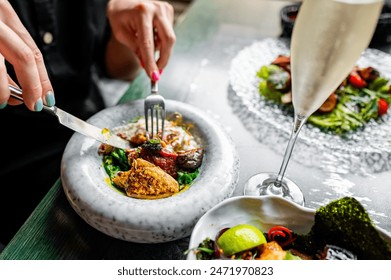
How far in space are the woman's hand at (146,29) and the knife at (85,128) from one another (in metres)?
0.23

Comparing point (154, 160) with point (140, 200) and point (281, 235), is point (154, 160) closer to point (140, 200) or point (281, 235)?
point (140, 200)

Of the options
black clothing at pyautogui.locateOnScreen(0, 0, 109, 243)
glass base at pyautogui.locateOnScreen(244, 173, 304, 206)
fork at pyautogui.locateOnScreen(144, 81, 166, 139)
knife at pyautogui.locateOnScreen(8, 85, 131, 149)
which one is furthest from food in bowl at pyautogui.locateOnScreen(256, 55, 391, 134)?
black clothing at pyautogui.locateOnScreen(0, 0, 109, 243)

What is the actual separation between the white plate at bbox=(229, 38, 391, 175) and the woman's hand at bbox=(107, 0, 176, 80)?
0.29m

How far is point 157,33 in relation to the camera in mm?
1144

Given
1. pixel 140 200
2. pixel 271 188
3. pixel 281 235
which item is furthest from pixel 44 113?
pixel 281 235

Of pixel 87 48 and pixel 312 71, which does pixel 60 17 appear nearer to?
pixel 87 48

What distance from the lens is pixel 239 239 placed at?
2.18ft

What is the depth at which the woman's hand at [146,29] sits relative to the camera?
1.07 metres

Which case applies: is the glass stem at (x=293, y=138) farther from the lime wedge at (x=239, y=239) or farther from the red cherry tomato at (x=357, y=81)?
the red cherry tomato at (x=357, y=81)

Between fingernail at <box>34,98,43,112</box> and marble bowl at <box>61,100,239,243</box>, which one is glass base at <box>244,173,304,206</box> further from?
fingernail at <box>34,98,43,112</box>

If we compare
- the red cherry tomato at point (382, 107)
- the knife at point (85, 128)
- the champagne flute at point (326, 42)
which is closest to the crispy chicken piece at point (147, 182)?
the knife at point (85, 128)

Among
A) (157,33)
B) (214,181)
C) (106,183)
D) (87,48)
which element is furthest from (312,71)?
(87,48)

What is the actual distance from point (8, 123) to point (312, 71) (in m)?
1.07

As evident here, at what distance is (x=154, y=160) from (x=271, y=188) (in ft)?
0.97
